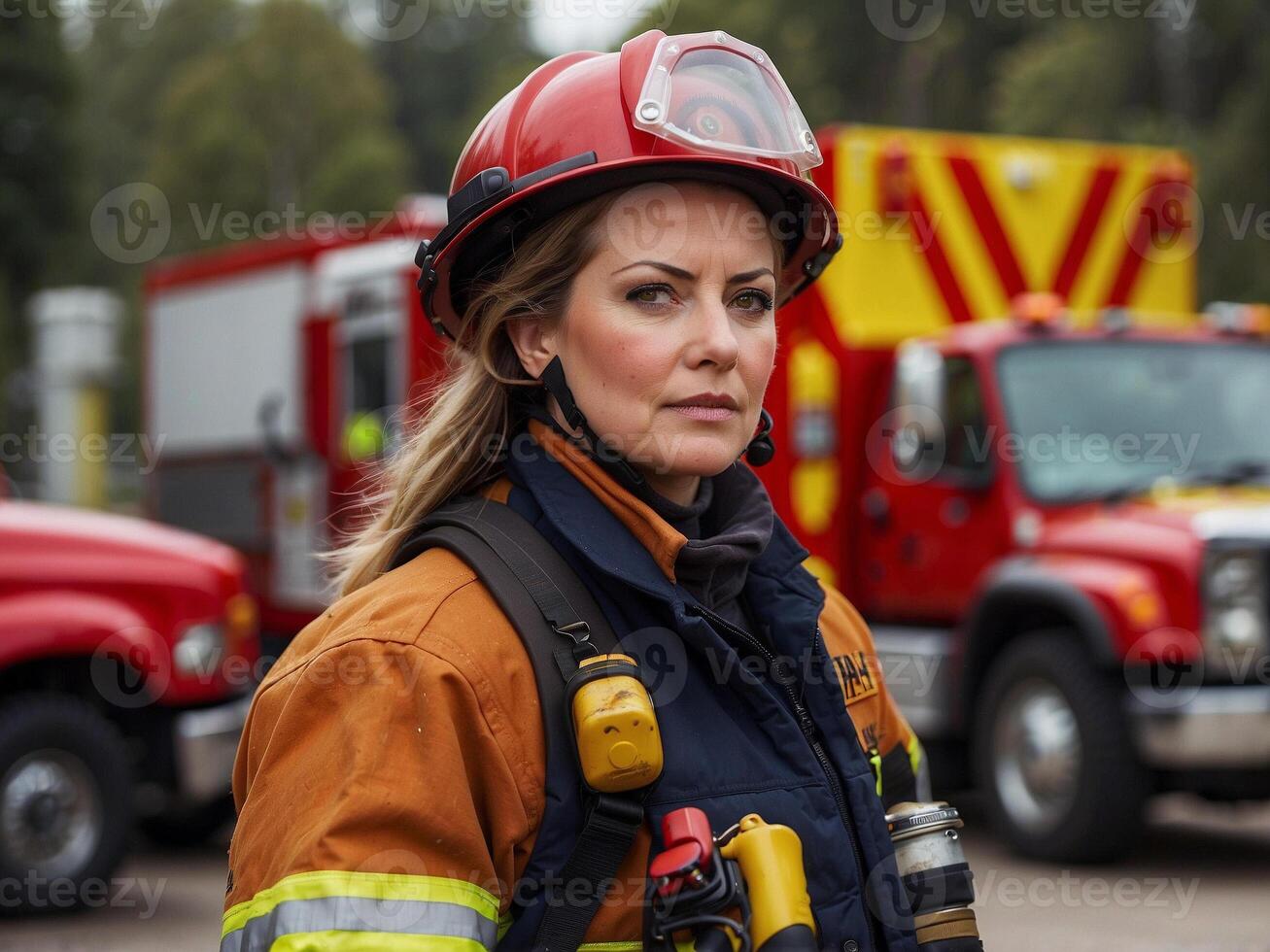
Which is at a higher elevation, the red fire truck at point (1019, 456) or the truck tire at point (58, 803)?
the red fire truck at point (1019, 456)

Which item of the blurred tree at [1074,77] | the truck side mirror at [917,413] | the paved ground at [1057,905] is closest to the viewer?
the paved ground at [1057,905]

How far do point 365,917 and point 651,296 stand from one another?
84 cm

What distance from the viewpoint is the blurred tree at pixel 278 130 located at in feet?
136

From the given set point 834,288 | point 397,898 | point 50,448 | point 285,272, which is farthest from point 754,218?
point 50,448

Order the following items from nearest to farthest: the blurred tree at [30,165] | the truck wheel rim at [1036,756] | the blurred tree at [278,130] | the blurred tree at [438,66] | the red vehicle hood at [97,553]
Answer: the red vehicle hood at [97,553] → the truck wheel rim at [1036,756] → the blurred tree at [30,165] → the blurred tree at [278,130] → the blurred tree at [438,66]

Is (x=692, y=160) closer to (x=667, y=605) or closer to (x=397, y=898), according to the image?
(x=667, y=605)

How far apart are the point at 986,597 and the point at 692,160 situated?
546 cm

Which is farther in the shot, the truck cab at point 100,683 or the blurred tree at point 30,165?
the blurred tree at point 30,165

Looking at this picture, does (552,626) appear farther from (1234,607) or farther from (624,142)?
(1234,607)

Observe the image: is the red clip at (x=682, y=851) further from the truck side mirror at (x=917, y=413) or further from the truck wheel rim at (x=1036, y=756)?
the truck side mirror at (x=917, y=413)

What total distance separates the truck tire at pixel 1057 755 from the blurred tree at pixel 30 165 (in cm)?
2556

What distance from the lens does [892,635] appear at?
7945 millimetres

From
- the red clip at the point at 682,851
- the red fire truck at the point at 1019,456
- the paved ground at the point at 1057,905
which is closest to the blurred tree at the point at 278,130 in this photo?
the red fire truck at the point at 1019,456

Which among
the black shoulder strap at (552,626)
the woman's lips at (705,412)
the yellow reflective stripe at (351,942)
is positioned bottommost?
the yellow reflective stripe at (351,942)
